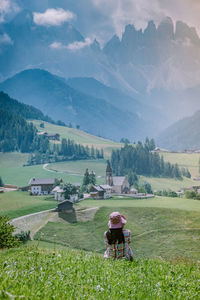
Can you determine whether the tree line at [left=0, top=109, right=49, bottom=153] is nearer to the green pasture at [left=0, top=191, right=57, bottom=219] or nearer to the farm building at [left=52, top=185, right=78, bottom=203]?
the green pasture at [left=0, top=191, right=57, bottom=219]

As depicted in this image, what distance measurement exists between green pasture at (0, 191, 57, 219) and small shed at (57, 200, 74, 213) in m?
1.54

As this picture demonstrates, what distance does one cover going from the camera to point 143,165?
3130 inches

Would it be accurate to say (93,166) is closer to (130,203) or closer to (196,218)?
(130,203)

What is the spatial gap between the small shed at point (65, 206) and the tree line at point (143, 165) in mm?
39808

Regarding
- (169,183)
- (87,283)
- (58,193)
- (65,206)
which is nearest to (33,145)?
(169,183)

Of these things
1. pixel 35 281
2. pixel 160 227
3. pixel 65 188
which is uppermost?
pixel 35 281

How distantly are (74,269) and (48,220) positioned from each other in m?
27.9

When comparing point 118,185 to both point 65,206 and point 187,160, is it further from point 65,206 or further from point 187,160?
point 187,160

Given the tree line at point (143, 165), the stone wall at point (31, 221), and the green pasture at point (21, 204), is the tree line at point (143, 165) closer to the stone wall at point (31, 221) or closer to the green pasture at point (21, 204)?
the green pasture at point (21, 204)

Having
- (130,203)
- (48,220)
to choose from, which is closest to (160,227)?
(130,203)

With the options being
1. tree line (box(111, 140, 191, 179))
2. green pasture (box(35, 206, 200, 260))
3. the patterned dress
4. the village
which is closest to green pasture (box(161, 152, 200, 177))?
tree line (box(111, 140, 191, 179))

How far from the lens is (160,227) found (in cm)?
3081

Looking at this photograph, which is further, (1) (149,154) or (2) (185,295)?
(1) (149,154)

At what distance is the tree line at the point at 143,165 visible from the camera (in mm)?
76825
